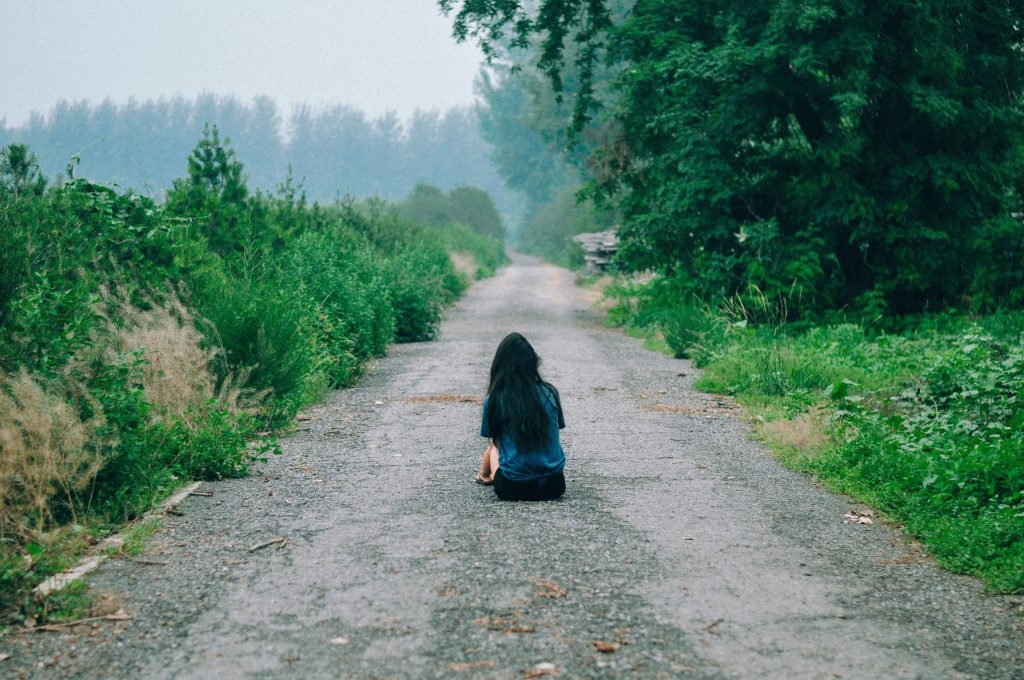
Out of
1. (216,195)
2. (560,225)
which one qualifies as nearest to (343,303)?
(216,195)

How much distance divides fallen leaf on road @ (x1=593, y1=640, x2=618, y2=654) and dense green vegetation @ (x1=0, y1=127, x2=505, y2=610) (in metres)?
2.94

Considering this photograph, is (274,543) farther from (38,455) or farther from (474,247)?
(474,247)

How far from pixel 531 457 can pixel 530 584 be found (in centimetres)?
192

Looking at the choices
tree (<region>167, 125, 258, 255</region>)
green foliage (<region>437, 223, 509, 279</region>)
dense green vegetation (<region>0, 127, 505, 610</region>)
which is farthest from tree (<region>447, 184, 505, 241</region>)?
dense green vegetation (<region>0, 127, 505, 610</region>)

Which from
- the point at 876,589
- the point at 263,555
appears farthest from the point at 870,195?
the point at 263,555

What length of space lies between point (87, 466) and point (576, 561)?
3424 mm

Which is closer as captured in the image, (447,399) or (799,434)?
(799,434)

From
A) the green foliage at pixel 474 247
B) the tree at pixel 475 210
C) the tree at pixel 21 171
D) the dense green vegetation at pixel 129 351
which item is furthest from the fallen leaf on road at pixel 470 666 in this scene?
the tree at pixel 475 210

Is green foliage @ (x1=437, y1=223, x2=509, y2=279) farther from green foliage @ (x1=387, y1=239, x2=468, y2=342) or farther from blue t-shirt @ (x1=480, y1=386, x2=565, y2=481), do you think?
blue t-shirt @ (x1=480, y1=386, x2=565, y2=481)

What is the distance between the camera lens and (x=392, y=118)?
152000 mm

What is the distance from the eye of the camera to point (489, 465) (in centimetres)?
741

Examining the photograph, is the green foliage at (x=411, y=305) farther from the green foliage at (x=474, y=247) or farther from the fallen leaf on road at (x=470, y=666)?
the green foliage at (x=474, y=247)

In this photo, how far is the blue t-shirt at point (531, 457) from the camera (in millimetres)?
6934

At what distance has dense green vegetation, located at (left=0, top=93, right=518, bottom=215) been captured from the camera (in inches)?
3873
